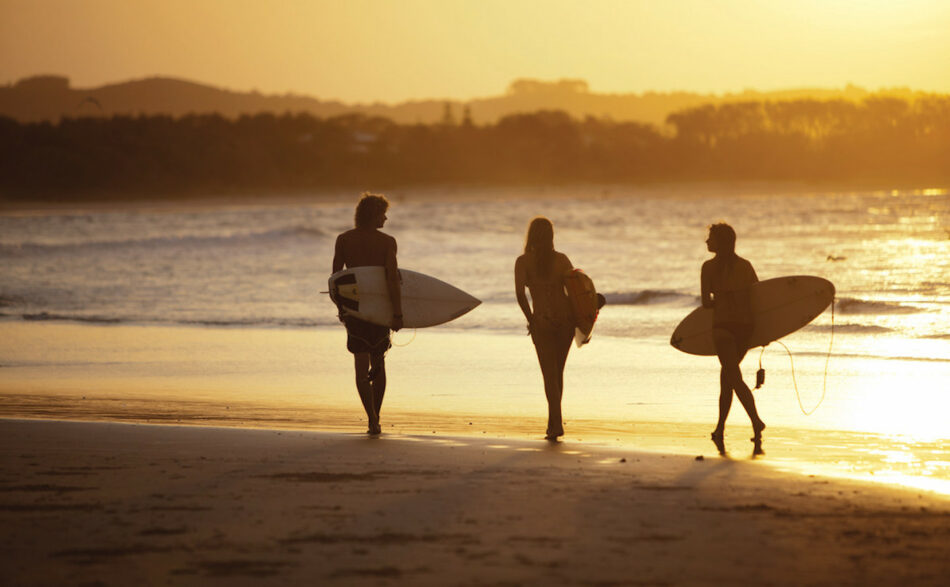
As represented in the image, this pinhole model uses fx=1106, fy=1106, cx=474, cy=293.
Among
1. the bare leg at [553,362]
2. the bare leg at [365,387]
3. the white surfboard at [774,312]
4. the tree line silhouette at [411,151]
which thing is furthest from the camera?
the tree line silhouette at [411,151]

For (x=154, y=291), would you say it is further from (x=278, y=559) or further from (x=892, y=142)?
(x=892, y=142)

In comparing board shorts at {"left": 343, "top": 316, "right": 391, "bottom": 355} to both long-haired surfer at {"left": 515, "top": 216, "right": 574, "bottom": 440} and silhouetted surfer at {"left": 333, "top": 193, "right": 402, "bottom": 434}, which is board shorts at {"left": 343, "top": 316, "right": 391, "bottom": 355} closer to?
silhouetted surfer at {"left": 333, "top": 193, "right": 402, "bottom": 434}

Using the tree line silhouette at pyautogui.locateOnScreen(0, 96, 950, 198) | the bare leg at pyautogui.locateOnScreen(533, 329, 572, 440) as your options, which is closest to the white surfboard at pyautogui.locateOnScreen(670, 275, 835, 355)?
the bare leg at pyautogui.locateOnScreen(533, 329, 572, 440)

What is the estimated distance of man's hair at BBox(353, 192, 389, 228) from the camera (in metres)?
7.32

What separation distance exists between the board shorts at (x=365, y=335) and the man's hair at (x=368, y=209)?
66 cm

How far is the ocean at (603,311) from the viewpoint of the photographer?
8.94m

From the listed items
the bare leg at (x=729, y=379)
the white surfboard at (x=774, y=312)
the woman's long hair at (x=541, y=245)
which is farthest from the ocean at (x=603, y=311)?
the woman's long hair at (x=541, y=245)

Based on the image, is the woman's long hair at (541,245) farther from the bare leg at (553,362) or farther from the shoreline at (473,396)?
the shoreline at (473,396)

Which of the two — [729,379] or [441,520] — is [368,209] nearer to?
[729,379]

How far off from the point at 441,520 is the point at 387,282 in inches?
112

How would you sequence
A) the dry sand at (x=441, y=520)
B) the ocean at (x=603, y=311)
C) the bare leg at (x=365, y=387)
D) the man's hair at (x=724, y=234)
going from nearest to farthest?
the dry sand at (x=441, y=520) → the man's hair at (x=724, y=234) → the bare leg at (x=365, y=387) → the ocean at (x=603, y=311)

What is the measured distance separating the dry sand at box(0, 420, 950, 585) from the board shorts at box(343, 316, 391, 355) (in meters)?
1.12

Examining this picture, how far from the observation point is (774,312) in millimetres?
7570

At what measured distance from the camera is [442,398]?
9102 mm
